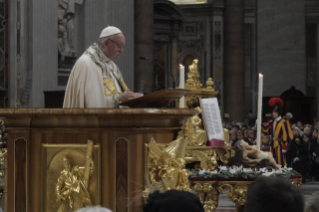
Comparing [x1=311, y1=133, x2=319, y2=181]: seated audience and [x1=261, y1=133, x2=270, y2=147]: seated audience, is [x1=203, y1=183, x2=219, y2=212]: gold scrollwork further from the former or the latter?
[x1=311, y1=133, x2=319, y2=181]: seated audience

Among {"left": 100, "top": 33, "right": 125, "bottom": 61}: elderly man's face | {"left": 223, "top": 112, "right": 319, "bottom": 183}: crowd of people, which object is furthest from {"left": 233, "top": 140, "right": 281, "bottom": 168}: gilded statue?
{"left": 223, "top": 112, "right": 319, "bottom": 183}: crowd of people

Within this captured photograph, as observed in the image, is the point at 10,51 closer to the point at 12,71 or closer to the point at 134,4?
the point at 12,71

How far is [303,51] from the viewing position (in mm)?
23250

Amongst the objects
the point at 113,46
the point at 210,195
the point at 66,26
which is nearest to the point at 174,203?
the point at 113,46

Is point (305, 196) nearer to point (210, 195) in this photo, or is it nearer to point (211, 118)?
point (211, 118)

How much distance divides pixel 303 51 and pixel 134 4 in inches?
297

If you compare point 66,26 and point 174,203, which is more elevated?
point 66,26

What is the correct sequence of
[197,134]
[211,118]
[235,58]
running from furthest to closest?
[235,58] < [197,134] < [211,118]

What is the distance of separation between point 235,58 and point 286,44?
7.56ft

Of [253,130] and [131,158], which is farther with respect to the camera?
[253,130]

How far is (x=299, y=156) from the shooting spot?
13289 millimetres

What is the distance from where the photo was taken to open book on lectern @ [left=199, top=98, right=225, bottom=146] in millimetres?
7211

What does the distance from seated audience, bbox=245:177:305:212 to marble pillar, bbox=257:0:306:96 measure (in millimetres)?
21274

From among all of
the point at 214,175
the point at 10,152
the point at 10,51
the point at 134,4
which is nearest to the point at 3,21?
the point at 10,51
